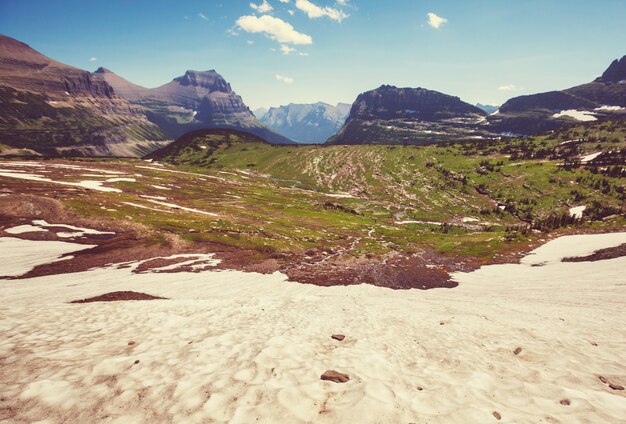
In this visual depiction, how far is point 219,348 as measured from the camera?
1455cm

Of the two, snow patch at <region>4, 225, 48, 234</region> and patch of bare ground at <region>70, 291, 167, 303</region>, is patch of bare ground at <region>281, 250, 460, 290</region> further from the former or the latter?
snow patch at <region>4, 225, 48, 234</region>

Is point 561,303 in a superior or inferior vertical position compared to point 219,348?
inferior

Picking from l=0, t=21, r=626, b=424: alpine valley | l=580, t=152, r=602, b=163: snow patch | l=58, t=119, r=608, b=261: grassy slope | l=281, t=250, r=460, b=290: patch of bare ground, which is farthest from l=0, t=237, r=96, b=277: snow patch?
l=580, t=152, r=602, b=163: snow patch

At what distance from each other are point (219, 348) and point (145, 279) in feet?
89.7

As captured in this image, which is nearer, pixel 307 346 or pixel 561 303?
pixel 307 346

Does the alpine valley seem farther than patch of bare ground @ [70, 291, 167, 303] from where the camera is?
No

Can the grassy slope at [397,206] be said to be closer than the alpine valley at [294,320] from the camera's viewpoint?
No

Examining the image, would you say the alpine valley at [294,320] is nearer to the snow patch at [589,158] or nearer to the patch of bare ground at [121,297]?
the patch of bare ground at [121,297]

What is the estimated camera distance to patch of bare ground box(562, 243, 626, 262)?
42906 mm

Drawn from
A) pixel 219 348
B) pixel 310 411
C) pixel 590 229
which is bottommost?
pixel 590 229

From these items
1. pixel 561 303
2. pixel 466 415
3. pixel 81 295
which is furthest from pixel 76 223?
pixel 561 303

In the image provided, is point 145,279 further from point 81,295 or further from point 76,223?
point 76,223

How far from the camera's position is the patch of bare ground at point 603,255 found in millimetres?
42906

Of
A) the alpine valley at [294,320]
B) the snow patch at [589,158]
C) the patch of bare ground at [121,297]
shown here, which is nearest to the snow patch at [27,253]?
the alpine valley at [294,320]
